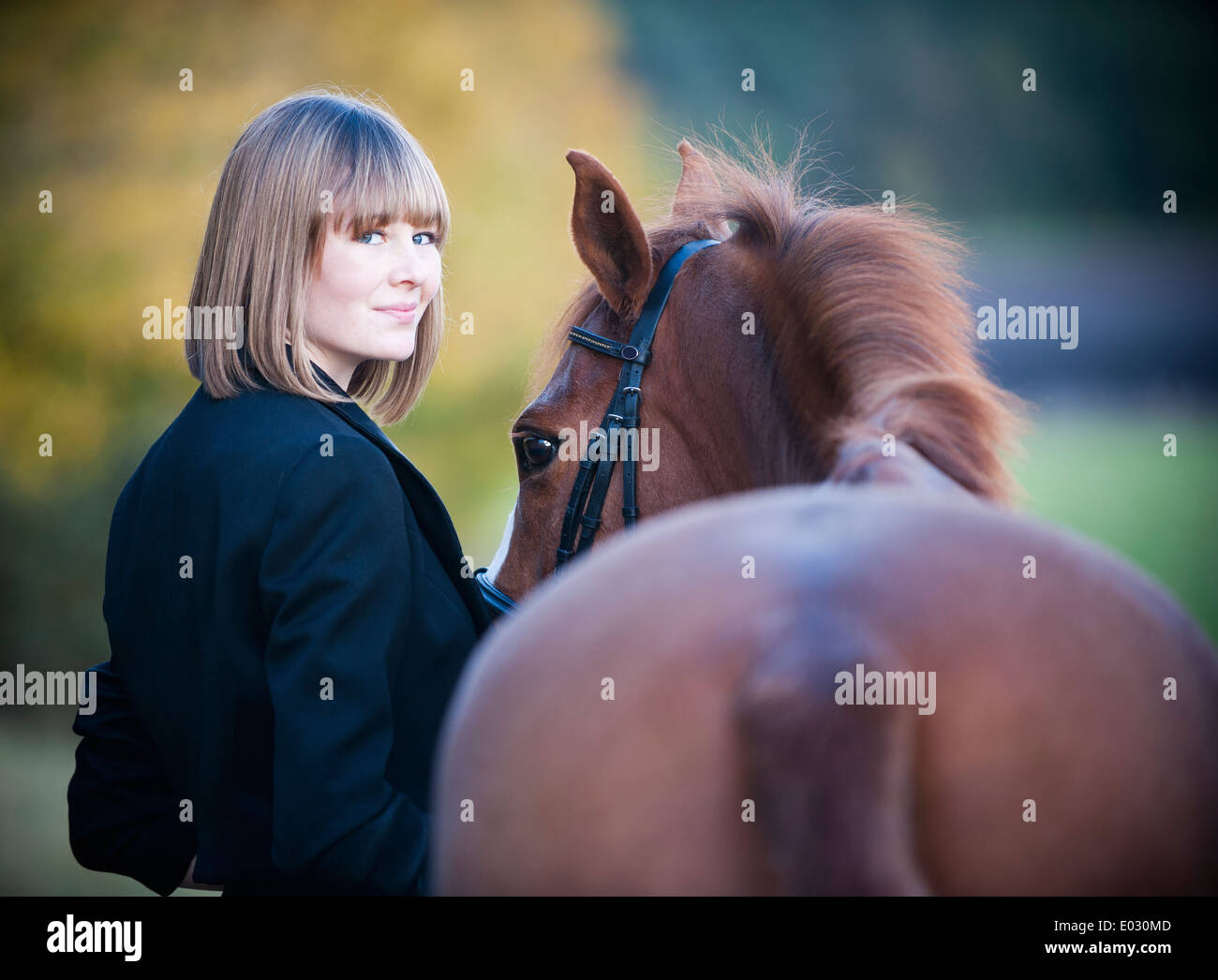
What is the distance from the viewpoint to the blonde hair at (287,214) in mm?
1024

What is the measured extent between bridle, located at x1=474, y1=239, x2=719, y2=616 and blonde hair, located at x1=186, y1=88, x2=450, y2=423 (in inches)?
15.2

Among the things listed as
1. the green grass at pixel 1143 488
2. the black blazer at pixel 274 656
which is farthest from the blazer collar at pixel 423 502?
the green grass at pixel 1143 488

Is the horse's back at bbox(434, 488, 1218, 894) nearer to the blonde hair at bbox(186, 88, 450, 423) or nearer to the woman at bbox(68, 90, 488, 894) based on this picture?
the woman at bbox(68, 90, 488, 894)

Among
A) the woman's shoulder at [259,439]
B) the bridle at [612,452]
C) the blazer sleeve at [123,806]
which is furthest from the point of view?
the bridle at [612,452]

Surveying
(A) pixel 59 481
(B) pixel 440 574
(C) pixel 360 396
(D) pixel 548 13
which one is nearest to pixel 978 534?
(B) pixel 440 574

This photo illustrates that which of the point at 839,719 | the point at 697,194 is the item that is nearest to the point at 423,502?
the point at 839,719

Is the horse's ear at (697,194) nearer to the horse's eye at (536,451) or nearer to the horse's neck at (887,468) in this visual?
the horse's eye at (536,451)

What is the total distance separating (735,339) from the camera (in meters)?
1.32

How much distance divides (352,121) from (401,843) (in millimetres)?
827

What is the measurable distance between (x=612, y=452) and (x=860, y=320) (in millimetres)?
397

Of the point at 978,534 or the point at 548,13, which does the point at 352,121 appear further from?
the point at 548,13

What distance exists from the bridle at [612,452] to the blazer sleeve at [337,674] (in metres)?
0.43

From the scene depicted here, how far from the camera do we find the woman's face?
1.08 metres

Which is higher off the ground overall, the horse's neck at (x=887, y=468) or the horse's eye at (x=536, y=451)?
the horse's eye at (x=536, y=451)
